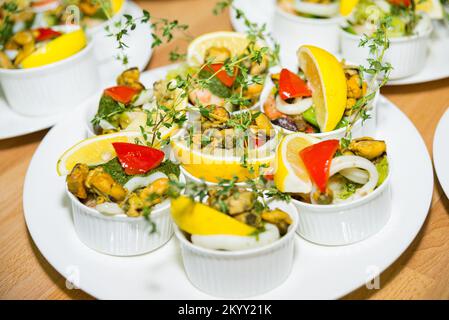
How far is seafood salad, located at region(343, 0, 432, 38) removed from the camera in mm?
2258

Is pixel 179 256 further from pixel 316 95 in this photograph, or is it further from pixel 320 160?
pixel 316 95

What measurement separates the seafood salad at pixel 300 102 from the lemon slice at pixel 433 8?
25.3 inches

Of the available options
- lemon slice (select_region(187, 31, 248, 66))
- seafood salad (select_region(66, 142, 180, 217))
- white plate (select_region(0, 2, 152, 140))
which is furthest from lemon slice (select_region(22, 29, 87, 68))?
seafood salad (select_region(66, 142, 180, 217))

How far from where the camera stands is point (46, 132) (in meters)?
2.30

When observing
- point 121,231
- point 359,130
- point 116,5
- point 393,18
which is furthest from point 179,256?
point 116,5

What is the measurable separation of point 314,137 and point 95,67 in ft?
3.40

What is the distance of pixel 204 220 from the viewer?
139 centimetres

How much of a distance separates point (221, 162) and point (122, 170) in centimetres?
29

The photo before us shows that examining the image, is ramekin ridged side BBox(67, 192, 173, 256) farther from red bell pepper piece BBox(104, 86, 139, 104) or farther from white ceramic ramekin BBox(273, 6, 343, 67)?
white ceramic ramekin BBox(273, 6, 343, 67)

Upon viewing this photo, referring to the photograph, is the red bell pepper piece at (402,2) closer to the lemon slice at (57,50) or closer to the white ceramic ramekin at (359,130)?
the white ceramic ramekin at (359,130)

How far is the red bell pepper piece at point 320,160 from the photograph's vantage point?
4.99ft

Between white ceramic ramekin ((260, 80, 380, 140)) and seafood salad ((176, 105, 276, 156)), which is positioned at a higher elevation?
seafood salad ((176, 105, 276, 156))

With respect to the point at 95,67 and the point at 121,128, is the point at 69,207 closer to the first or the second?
the point at 121,128

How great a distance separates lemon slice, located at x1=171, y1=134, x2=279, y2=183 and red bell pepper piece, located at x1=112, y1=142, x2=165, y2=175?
8 centimetres
